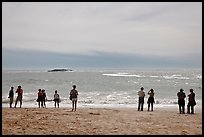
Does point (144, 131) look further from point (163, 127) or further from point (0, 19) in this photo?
point (0, 19)

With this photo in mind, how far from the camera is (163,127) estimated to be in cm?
1143

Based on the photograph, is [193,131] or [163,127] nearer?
[193,131]

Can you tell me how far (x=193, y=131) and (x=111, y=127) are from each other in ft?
10.4

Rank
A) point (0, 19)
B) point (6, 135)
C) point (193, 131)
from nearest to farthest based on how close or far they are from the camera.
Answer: point (0, 19)
point (6, 135)
point (193, 131)

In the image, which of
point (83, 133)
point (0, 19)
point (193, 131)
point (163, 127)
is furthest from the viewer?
point (163, 127)

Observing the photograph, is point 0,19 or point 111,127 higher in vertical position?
point 0,19

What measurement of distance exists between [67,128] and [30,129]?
141cm

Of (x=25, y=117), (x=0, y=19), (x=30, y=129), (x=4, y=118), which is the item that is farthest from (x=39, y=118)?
(x=0, y=19)

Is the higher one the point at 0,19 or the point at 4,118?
the point at 0,19

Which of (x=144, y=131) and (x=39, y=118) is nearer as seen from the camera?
(x=144, y=131)

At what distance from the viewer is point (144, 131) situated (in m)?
10.5

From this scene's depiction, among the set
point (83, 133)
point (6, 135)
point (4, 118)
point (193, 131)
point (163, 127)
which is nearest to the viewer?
point (6, 135)

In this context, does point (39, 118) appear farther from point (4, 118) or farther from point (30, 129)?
point (30, 129)

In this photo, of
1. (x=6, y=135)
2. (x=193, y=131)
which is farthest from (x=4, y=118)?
(x=193, y=131)
